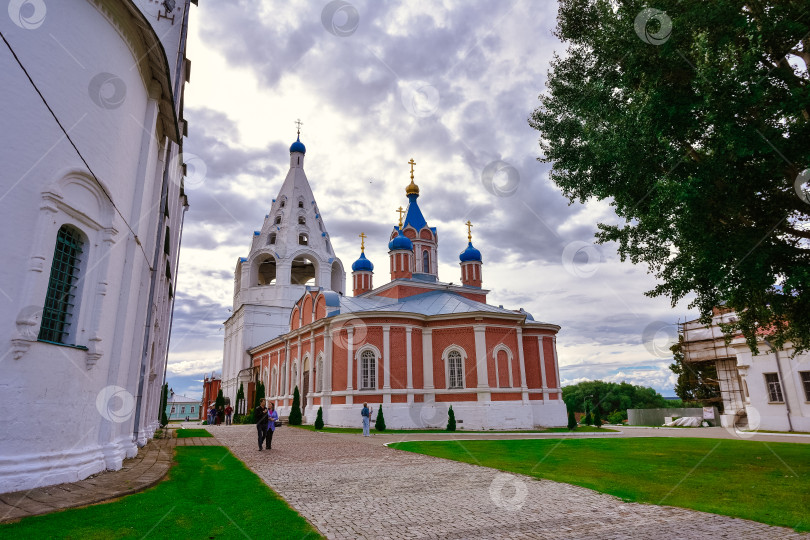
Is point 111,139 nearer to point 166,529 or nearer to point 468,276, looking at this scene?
point 166,529

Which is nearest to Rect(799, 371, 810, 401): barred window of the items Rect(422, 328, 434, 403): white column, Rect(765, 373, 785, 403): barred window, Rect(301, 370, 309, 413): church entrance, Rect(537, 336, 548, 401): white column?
Rect(765, 373, 785, 403): barred window

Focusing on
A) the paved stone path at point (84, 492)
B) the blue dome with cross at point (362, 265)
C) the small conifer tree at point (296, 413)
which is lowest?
the paved stone path at point (84, 492)

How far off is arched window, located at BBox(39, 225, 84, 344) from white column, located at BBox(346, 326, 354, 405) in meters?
18.1

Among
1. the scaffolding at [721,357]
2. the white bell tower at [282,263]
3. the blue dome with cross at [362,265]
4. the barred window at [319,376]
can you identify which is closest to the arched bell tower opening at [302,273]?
the white bell tower at [282,263]

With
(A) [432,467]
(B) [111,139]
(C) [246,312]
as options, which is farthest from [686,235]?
(C) [246,312]

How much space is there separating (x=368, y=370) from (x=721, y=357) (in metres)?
23.6

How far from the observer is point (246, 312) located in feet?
140

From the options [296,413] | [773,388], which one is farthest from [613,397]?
[296,413]

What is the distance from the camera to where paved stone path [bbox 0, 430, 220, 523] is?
5945 mm

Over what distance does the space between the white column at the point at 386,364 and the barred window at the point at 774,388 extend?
1935cm

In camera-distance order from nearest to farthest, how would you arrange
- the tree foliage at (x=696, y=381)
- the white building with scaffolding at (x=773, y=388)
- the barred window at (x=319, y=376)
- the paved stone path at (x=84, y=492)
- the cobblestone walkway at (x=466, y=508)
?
the cobblestone walkway at (x=466, y=508)
the paved stone path at (x=84, y=492)
the white building with scaffolding at (x=773, y=388)
the barred window at (x=319, y=376)
the tree foliage at (x=696, y=381)

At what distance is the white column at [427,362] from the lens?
26062 mm

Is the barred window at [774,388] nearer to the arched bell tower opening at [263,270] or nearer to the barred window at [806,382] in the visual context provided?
the barred window at [806,382]

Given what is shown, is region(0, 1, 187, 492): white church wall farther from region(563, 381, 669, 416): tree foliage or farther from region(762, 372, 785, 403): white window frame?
region(563, 381, 669, 416): tree foliage
